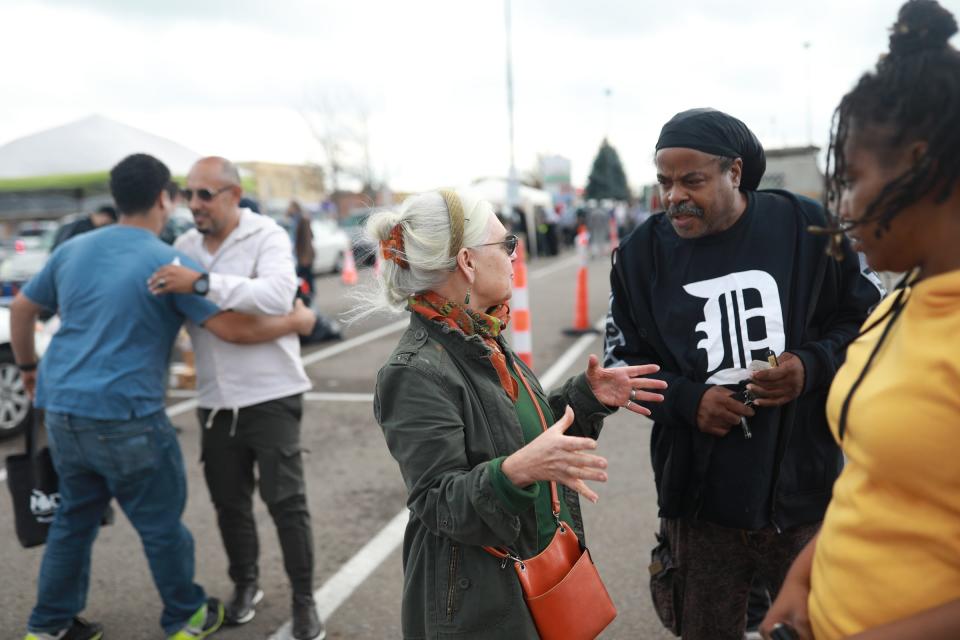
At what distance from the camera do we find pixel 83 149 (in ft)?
31.2

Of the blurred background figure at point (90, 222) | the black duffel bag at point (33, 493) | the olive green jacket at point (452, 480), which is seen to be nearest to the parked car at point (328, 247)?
the blurred background figure at point (90, 222)

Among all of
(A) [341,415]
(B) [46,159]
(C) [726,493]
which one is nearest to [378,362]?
(A) [341,415]

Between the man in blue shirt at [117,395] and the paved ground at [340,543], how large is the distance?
393 millimetres

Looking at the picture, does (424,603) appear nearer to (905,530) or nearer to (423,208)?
(423,208)

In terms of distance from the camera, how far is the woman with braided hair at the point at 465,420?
173 cm

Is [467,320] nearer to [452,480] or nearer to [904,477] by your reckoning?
[452,480]

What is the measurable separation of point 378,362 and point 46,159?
5.17 m

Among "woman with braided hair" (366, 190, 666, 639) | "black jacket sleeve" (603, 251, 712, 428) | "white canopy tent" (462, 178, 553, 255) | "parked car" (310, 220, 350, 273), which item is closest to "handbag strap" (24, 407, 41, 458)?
"woman with braided hair" (366, 190, 666, 639)

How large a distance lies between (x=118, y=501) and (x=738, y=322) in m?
2.55

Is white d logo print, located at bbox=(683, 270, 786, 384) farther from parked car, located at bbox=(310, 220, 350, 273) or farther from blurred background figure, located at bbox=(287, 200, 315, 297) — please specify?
parked car, located at bbox=(310, 220, 350, 273)

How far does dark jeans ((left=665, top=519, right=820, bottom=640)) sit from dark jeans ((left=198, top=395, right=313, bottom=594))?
173 cm

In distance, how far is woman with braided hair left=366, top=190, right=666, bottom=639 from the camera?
5.68ft

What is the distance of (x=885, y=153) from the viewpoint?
4.14 ft

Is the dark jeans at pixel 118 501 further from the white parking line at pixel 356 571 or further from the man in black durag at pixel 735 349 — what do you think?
the man in black durag at pixel 735 349
